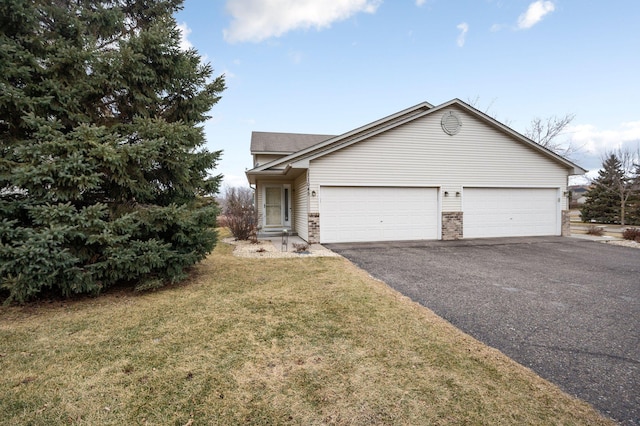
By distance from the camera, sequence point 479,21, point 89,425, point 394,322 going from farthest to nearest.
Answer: point 479,21 < point 394,322 < point 89,425


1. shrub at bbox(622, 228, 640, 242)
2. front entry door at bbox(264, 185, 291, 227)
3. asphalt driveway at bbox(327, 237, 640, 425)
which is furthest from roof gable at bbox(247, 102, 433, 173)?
shrub at bbox(622, 228, 640, 242)

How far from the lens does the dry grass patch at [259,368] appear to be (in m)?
2.06

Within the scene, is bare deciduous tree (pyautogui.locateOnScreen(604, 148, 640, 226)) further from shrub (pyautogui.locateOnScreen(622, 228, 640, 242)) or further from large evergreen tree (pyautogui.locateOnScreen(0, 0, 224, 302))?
large evergreen tree (pyautogui.locateOnScreen(0, 0, 224, 302))

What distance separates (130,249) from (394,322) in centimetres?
393

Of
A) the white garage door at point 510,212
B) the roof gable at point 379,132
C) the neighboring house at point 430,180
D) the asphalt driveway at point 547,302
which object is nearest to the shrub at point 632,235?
the neighboring house at point 430,180

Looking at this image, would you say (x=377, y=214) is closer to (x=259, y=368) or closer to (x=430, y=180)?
(x=430, y=180)

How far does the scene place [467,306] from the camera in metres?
4.27

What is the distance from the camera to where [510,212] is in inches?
471

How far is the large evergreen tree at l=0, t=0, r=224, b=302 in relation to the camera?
12.5 feet

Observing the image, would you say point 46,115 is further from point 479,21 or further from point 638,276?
point 479,21

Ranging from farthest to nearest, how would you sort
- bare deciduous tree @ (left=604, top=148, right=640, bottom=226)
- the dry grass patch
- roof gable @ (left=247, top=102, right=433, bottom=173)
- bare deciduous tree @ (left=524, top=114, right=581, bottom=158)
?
bare deciduous tree @ (left=524, top=114, right=581, bottom=158) < bare deciduous tree @ (left=604, top=148, right=640, bottom=226) < roof gable @ (left=247, top=102, right=433, bottom=173) < the dry grass patch

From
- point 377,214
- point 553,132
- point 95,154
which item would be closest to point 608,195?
point 553,132

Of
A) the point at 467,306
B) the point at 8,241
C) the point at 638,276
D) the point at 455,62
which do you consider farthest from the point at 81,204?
the point at 455,62

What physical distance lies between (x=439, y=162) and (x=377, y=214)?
10.6ft
